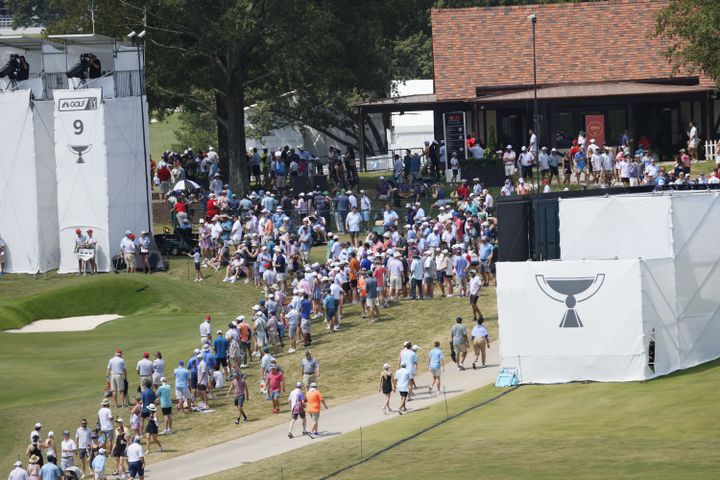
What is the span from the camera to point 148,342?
140 feet

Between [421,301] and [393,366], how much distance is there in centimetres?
573

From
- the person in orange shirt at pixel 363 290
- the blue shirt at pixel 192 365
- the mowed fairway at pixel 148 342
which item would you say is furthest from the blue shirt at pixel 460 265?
the blue shirt at pixel 192 365

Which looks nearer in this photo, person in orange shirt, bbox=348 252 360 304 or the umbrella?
person in orange shirt, bbox=348 252 360 304

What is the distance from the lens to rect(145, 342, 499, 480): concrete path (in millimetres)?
31094

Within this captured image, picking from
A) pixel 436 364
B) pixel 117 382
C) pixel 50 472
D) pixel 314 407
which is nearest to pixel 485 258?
pixel 436 364

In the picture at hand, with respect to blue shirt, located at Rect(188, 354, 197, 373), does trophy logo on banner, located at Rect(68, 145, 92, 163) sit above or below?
above

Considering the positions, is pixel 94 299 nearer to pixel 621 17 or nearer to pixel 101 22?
pixel 101 22

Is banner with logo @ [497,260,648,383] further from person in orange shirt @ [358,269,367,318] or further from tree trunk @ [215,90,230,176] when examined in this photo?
tree trunk @ [215,90,230,176]

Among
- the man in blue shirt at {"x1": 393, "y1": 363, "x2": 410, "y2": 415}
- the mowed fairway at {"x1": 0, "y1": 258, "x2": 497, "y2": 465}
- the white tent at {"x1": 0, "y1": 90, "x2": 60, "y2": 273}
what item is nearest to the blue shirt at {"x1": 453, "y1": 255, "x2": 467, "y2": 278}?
the mowed fairway at {"x1": 0, "y1": 258, "x2": 497, "y2": 465}

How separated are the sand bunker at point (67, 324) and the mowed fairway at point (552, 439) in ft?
51.6

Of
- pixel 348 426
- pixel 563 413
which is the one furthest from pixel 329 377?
pixel 563 413

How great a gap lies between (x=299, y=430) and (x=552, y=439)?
6866mm

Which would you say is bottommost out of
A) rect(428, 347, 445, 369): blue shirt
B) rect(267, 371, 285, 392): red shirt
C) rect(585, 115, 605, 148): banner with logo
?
rect(267, 371, 285, 392): red shirt

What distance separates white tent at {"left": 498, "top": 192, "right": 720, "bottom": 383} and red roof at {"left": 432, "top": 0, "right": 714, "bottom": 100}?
29.9m
